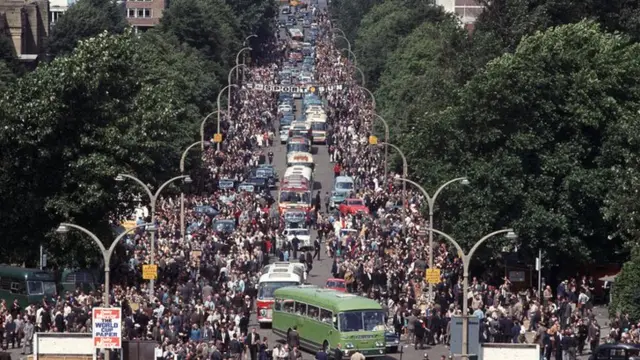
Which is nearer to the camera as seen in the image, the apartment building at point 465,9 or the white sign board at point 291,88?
the white sign board at point 291,88

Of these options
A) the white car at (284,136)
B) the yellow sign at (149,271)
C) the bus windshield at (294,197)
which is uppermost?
the white car at (284,136)

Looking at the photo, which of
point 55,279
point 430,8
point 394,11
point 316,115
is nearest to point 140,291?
point 55,279

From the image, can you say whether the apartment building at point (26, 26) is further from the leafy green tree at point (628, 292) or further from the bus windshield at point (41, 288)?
the leafy green tree at point (628, 292)

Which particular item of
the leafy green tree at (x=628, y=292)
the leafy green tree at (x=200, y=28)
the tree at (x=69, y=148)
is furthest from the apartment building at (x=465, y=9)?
the leafy green tree at (x=628, y=292)

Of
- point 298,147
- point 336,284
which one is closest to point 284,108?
point 298,147

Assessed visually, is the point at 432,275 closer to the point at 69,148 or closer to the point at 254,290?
the point at 254,290

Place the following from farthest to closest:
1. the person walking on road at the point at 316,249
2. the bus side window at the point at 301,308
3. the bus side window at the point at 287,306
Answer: the person walking on road at the point at 316,249, the bus side window at the point at 287,306, the bus side window at the point at 301,308

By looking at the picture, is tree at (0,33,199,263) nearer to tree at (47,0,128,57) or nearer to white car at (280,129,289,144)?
white car at (280,129,289,144)

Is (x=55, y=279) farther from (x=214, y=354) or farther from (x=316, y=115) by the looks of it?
(x=316, y=115)
